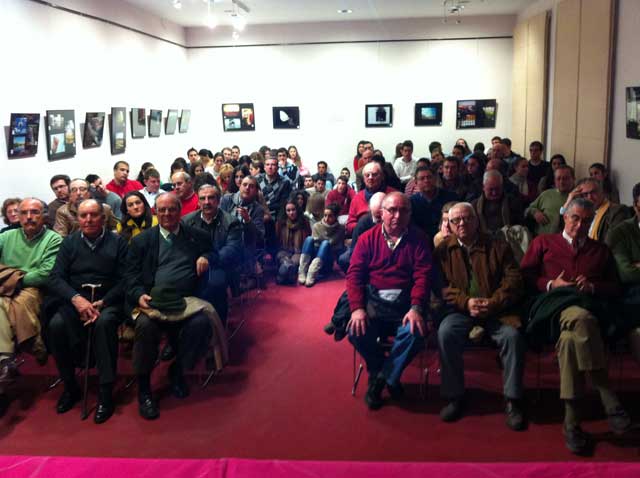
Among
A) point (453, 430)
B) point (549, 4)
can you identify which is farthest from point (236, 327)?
point (549, 4)

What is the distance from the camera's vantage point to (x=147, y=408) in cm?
447

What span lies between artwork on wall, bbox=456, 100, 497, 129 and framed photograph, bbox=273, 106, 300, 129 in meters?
4.17

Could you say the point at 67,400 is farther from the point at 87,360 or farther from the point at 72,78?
the point at 72,78

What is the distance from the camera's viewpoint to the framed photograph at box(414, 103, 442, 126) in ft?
50.0

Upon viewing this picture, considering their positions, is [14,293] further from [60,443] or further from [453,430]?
[453,430]

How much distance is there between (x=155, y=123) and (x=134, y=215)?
23.0 ft

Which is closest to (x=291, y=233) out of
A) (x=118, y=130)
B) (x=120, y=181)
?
(x=120, y=181)

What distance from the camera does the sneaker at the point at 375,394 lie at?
4.50 m

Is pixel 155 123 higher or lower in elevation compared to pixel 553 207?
higher

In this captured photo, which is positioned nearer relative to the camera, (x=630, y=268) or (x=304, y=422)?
(x=304, y=422)

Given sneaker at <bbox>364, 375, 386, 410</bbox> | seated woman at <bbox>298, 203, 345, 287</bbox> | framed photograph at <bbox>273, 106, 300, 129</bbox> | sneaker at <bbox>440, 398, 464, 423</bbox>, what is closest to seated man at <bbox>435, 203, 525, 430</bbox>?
sneaker at <bbox>440, 398, 464, 423</bbox>

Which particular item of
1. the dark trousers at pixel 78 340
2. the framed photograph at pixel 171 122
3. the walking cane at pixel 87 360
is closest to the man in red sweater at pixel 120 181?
the framed photograph at pixel 171 122

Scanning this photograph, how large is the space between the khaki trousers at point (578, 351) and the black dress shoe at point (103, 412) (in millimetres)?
3255

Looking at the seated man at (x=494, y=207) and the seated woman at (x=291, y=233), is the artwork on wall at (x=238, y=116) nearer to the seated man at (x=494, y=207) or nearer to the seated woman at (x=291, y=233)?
the seated woman at (x=291, y=233)
